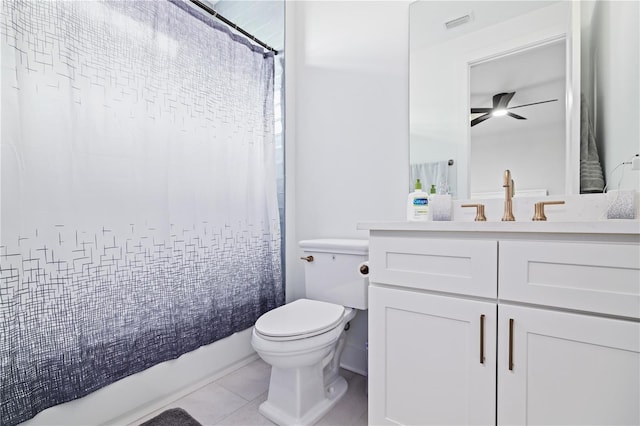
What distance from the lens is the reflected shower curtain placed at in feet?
3.35

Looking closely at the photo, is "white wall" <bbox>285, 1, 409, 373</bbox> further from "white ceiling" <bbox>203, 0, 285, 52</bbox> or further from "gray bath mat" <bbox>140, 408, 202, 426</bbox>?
"gray bath mat" <bbox>140, 408, 202, 426</bbox>

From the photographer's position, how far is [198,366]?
1566 millimetres

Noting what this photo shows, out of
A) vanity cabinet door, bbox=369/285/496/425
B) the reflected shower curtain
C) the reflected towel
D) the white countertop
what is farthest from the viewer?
the reflected towel

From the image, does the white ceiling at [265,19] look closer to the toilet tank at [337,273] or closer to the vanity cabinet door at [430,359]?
the toilet tank at [337,273]

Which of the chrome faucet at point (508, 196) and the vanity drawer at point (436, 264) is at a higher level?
the chrome faucet at point (508, 196)

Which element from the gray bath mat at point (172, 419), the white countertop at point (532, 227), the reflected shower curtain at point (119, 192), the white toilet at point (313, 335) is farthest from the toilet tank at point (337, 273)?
the gray bath mat at point (172, 419)

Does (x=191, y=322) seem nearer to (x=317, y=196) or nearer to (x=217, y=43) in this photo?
(x=317, y=196)

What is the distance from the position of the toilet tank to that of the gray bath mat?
30.2 inches

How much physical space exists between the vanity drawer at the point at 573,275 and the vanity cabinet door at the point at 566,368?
1.6 inches

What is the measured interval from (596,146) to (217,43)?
5.95 feet

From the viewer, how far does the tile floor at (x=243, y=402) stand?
1331 millimetres

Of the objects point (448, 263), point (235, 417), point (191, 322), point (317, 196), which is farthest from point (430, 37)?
point (235, 417)

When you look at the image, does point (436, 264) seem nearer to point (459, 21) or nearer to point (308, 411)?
point (308, 411)

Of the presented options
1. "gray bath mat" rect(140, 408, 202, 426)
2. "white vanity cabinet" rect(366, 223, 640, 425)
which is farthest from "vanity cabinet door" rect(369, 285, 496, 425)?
"gray bath mat" rect(140, 408, 202, 426)
